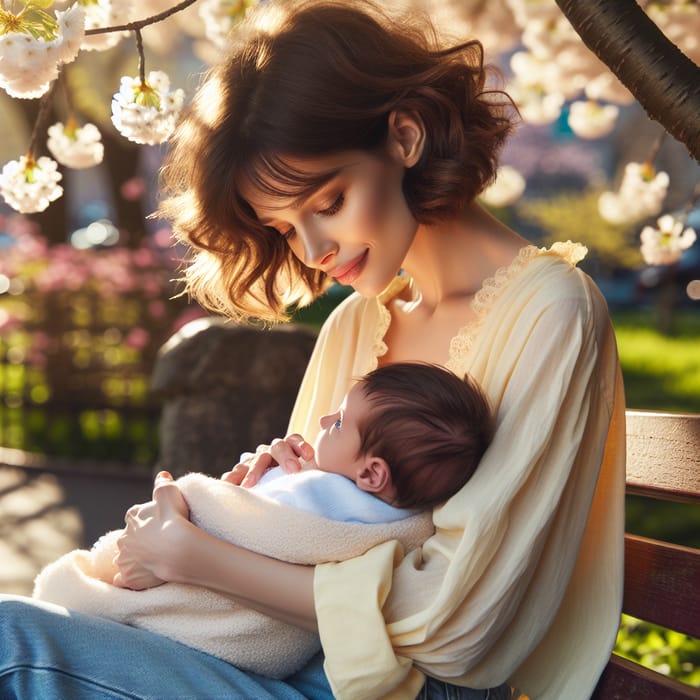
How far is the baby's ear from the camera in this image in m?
1.78

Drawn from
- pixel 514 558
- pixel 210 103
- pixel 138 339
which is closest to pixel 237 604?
pixel 514 558

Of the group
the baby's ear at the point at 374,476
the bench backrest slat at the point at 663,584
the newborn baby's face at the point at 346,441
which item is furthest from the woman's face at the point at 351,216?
the bench backrest slat at the point at 663,584

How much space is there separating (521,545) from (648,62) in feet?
2.67

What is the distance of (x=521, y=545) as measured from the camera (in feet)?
5.46

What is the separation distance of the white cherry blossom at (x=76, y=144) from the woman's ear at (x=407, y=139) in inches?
34.3

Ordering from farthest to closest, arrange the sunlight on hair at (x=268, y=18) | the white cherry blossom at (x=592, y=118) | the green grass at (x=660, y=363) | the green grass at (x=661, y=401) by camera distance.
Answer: the green grass at (x=660, y=363)
the white cherry blossom at (x=592, y=118)
the green grass at (x=661, y=401)
the sunlight on hair at (x=268, y=18)

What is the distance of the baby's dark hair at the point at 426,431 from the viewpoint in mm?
1737

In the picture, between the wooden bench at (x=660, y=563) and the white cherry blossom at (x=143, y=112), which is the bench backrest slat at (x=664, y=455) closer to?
the wooden bench at (x=660, y=563)

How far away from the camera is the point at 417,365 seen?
1846mm

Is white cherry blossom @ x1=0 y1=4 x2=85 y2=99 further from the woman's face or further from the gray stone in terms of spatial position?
the gray stone

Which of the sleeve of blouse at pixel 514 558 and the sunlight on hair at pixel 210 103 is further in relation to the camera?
the sunlight on hair at pixel 210 103

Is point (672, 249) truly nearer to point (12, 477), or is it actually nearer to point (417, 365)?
point (417, 365)

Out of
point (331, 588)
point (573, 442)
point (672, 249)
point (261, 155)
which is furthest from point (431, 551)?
point (672, 249)

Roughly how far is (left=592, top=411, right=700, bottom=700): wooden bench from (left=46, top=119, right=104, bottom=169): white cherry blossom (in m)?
1.41
